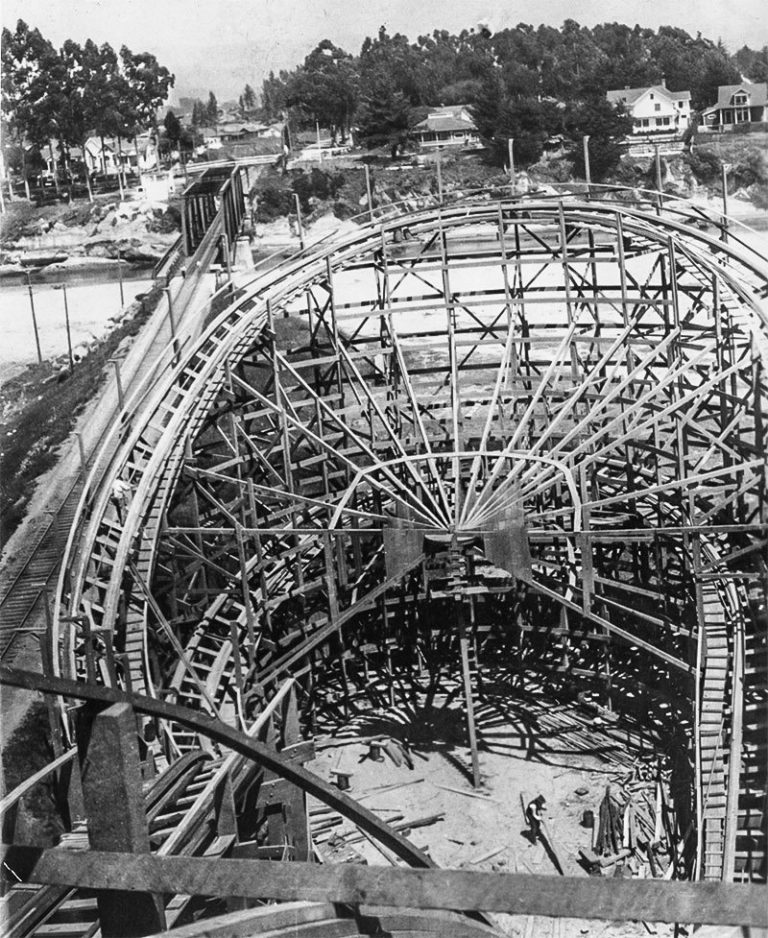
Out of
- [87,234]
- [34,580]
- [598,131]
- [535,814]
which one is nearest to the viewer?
[535,814]

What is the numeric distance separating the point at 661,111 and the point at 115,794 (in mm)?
60267

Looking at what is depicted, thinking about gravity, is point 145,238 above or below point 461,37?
below

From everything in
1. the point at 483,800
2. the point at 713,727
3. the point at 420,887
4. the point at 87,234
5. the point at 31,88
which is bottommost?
the point at 483,800

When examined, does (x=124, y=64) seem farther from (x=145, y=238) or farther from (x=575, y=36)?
(x=575, y=36)

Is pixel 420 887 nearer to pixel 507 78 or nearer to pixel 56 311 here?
pixel 56 311

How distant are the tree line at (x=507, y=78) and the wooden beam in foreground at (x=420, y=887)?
192 ft

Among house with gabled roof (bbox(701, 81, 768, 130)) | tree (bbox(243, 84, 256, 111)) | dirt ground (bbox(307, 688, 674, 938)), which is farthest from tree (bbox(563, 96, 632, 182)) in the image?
dirt ground (bbox(307, 688, 674, 938))

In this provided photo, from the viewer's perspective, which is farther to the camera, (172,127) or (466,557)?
(172,127)

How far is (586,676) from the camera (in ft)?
70.8

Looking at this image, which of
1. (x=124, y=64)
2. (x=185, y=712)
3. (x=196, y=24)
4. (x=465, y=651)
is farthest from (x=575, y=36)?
(x=185, y=712)

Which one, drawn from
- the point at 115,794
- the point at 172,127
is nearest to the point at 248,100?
the point at 172,127

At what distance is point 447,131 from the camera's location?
6788cm

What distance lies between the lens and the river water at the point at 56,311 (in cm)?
4875

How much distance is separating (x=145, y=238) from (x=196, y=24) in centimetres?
2409
